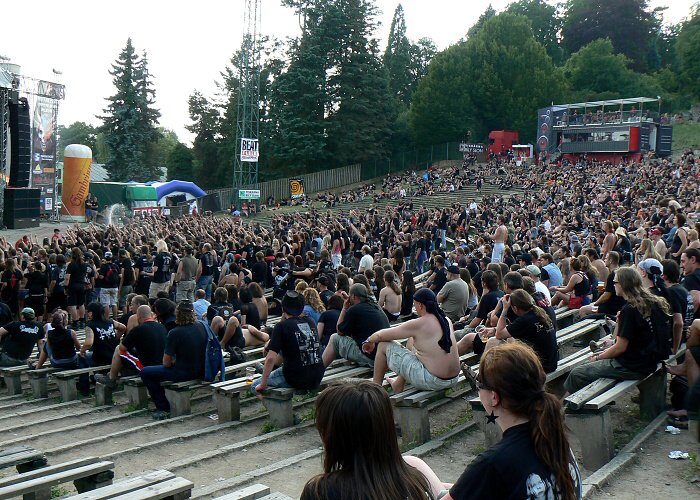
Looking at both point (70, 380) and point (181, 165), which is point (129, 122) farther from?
point (70, 380)

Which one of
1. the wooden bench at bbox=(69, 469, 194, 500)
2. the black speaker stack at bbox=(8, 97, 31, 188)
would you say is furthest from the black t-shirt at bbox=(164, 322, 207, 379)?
the black speaker stack at bbox=(8, 97, 31, 188)

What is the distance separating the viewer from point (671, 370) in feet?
21.2

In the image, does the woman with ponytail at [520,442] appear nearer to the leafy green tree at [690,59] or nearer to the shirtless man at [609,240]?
the shirtless man at [609,240]

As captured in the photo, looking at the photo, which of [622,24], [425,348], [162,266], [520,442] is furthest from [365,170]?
[520,442]

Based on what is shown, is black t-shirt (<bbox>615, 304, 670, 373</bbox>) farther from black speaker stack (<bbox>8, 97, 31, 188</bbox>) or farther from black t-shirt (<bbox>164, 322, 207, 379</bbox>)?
black speaker stack (<bbox>8, 97, 31, 188</bbox>)

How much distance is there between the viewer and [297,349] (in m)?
7.42

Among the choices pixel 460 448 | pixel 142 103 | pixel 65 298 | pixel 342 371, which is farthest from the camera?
pixel 142 103

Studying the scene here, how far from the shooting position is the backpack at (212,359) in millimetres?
8141

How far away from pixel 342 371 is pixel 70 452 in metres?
2.97

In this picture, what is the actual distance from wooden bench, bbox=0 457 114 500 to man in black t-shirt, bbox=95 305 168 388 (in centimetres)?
379

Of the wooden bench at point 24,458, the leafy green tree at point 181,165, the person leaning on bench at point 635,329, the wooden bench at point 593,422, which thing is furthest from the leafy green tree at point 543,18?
the wooden bench at point 24,458

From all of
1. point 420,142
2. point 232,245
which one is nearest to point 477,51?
point 420,142

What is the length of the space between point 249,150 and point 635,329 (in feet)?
130

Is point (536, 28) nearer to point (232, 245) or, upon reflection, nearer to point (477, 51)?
point (477, 51)
